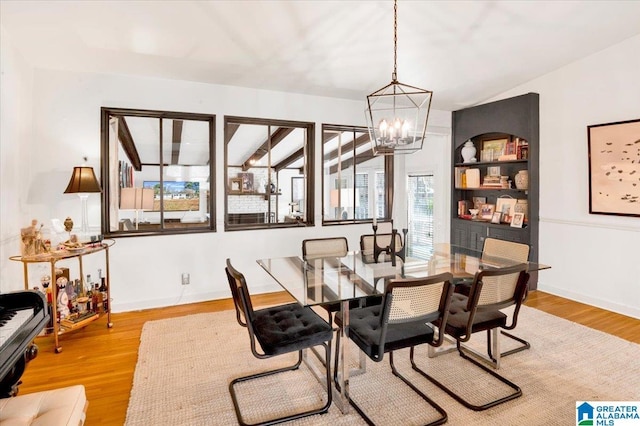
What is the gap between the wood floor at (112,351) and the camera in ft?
7.74

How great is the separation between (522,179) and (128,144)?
5.10 m

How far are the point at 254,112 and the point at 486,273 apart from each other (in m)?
3.36

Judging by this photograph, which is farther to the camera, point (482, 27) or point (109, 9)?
point (482, 27)

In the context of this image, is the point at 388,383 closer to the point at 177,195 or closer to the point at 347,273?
the point at 347,273

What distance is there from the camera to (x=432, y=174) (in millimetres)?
6586

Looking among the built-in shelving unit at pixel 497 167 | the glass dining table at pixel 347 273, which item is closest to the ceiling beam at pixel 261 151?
the glass dining table at pixel 347 273

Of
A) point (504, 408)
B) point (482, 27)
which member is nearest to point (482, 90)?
point (482, 27)

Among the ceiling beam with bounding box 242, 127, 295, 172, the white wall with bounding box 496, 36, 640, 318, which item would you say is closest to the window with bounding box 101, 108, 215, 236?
the ceiling beam with bounding box 242, 127, 295, 172

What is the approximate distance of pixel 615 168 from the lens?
3891mm

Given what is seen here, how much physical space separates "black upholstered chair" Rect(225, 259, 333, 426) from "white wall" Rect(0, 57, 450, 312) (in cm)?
202

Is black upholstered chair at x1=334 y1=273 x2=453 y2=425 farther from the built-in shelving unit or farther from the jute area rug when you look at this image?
the built-in shelving unit

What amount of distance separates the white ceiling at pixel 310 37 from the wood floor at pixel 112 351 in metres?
2.59

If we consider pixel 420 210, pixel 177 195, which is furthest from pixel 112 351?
pixel 420 210

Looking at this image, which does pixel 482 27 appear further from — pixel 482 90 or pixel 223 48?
pixel 223 48
